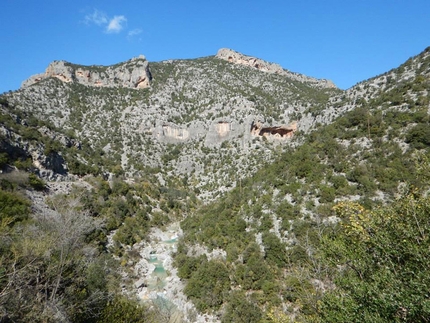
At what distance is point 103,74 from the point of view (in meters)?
70.1

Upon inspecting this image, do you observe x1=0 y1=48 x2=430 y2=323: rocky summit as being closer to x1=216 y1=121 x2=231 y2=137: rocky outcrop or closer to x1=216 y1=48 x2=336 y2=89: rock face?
x1=216 y1=121 x2=231 y2=137: rocky outcrop

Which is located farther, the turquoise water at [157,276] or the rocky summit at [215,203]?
the turquoise water at [157,276]

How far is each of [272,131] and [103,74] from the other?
5146 centimetres

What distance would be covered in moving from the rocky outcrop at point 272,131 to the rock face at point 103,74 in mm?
37692

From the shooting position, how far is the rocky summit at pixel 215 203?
288 inches

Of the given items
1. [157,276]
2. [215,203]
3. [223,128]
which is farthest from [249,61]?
[157,276]

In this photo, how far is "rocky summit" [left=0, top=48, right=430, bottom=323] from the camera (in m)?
7.31

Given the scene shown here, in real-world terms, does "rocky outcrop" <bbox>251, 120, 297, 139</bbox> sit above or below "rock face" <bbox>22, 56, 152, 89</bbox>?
below

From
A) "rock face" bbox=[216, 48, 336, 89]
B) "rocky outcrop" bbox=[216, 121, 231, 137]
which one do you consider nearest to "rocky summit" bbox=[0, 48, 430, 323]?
"rocky outcrop" bbox=[216, 121, 231, 137]

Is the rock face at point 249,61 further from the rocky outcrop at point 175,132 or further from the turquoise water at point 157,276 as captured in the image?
the turquoise water at point 157,276

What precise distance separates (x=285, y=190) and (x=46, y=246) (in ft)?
58.8

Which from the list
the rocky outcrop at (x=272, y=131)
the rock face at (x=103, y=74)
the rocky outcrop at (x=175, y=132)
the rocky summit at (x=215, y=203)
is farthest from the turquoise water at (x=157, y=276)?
the rock face at (x=103, y=74)

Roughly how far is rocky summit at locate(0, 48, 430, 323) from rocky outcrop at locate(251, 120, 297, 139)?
Answer: 300mm

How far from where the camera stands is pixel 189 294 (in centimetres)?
1894
